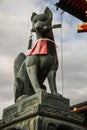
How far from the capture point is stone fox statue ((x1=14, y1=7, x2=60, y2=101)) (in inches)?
242

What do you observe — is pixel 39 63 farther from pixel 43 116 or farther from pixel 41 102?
pixel 43 116

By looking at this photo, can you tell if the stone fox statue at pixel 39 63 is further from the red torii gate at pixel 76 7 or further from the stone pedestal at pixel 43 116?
the red torii gate at pixel 76 7

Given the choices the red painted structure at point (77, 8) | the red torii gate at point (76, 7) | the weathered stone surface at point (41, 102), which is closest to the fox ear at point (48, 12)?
the weathered stone surface at point (41, 102)

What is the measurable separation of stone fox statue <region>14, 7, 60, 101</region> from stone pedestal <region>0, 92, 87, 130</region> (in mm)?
300

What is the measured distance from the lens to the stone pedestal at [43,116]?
539 cm

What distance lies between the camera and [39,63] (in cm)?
618

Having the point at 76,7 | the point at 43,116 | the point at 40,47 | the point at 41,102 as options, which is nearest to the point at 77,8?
the point at 76,7

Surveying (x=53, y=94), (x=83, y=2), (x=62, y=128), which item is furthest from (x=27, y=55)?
(x=83, y=2)

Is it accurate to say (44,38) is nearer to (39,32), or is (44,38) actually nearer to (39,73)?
(39,32)

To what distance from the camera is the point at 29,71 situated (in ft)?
20.3

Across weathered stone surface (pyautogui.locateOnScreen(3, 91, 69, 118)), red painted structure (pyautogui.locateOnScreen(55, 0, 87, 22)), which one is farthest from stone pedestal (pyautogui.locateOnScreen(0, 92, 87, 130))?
red painted structure (pyautogui.locateOnScreen(55, 0, 87, 22))

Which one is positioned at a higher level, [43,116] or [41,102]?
[41,102]

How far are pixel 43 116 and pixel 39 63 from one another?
43.2 inches

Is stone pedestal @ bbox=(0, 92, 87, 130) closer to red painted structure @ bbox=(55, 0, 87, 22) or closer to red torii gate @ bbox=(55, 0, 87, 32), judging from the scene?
red torii gate @ bbox=(55, 0, 87, 32)
